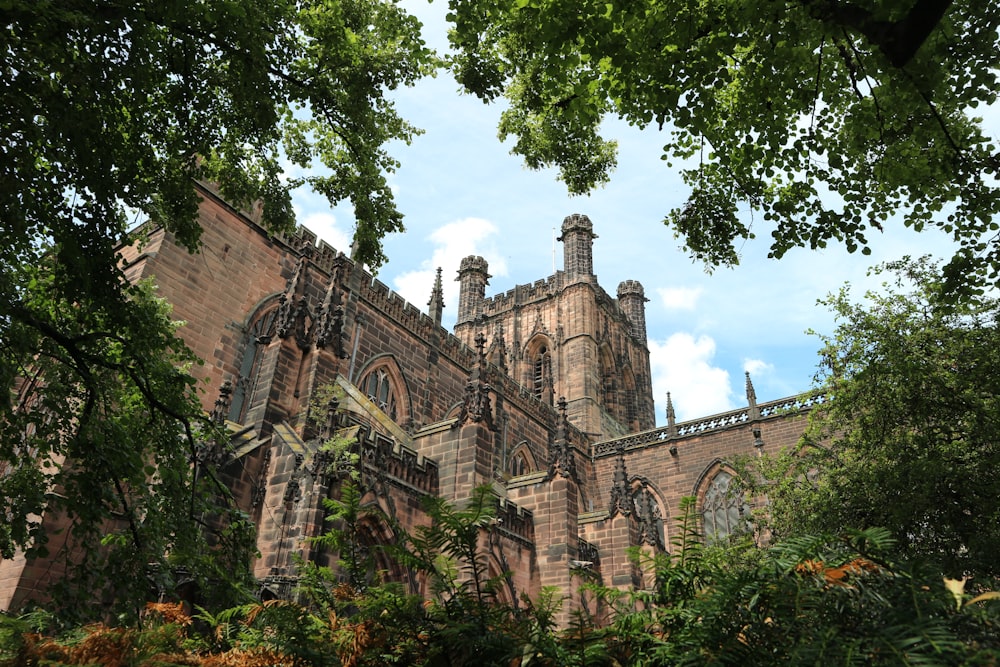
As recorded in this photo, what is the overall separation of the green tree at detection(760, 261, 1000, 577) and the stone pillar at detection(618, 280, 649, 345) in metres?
29.0

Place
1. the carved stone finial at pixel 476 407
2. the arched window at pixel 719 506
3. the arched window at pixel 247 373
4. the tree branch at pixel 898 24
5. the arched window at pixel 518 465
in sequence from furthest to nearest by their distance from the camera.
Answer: the arched window at pixel 719 506
the arched window at pixel 518 465
the arched window at pixel 247 373
the carved stone finial at pixel 476 407
the tree branch at pixel 898 24

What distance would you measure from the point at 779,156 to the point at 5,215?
716cm

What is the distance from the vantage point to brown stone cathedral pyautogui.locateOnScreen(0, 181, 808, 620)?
1120 cm

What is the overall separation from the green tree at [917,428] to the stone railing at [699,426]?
1328 cm

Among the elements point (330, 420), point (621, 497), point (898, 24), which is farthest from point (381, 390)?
point (898, 24)

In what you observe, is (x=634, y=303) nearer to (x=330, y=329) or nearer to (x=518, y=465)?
(x=518, y=465)

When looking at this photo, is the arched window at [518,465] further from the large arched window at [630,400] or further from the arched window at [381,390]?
the large arched window at [630,400]

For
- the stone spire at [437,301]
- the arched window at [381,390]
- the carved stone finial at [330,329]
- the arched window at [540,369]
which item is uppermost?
the arched window at [540,369]

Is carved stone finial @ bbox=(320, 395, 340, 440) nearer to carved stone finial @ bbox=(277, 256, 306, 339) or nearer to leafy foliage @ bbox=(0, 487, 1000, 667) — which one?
carved stone finial @ bbox=(277, 256, 306, 339)

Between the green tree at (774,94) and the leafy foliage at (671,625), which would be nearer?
the leafy foliage at (671,625)

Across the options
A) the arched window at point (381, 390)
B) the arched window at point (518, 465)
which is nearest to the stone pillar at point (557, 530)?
the arched window at point (381, 390)

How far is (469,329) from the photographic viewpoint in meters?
38.1

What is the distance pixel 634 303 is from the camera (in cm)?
4297

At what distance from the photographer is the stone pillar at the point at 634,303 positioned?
4181 cm
